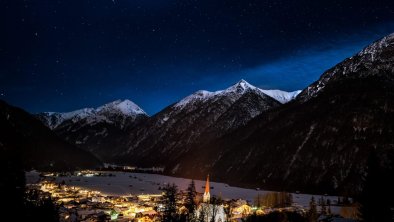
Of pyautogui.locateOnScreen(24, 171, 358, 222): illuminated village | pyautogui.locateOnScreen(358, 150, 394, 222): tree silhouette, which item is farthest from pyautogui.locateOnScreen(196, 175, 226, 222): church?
pyautogui.locateOnScreen(358, 150, 394, 222): tree silhouette

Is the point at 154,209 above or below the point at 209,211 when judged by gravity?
below

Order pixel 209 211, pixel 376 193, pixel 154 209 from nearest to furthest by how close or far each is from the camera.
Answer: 1. pixel 376 193
2. pixel 209 211
3. pixel 154 209

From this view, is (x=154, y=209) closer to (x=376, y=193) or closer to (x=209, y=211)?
(x=209, y=211)

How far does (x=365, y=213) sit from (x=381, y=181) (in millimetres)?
3067

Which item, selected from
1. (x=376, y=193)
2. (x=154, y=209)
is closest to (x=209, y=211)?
(x=154, y=209)

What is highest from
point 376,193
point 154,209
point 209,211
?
point 376,193

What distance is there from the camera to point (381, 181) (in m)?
34.7

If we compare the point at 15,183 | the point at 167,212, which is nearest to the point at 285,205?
the point at 167,212

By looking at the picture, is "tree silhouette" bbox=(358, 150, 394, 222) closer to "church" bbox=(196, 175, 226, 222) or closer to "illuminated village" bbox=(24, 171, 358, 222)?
"illuminated village" bbox=(24, 171, 358, 222)

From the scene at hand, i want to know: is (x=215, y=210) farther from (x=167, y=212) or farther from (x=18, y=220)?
(x=18, y=220)

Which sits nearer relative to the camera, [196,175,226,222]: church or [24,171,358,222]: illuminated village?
[196,175,226,222]: church

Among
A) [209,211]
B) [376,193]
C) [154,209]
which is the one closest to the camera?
[376,193]

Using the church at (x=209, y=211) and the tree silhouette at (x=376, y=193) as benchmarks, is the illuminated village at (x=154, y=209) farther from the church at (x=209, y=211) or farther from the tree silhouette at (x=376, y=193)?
the tree silhouette at (x=376, y=193)

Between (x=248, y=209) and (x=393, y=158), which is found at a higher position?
(x=393, y=158)
